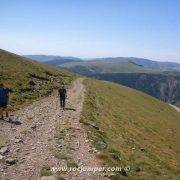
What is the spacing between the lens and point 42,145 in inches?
880

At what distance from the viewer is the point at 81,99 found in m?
50.7

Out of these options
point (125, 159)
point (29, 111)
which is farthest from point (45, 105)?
point (125, 159)

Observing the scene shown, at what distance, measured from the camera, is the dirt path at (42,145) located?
17.8 meters

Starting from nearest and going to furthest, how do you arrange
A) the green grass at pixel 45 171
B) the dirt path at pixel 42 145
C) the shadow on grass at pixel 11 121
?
the green grass at pixel 45 171, the dirt path at pixel 42 145, the shadow on grass at pixel 11 121

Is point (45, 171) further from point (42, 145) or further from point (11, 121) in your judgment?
point (11, 121)

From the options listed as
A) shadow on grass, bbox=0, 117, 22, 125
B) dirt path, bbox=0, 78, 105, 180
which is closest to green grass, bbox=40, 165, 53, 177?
dirt path, bbox=0, 78, 105, 180

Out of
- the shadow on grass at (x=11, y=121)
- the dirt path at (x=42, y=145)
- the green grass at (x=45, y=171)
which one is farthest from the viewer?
the shadow on grass at (x=11, y=121)

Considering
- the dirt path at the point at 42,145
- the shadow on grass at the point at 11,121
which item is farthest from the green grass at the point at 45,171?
the shadow on grass at the point at 11,121

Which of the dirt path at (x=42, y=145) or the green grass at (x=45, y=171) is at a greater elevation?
the green grass at (x=45, y=171)

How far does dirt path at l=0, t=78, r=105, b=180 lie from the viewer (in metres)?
17.8

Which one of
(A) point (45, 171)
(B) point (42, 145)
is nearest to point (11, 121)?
(B) point (42, 145)

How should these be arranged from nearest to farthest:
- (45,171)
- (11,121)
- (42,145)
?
1. (45,171)
2. (42,145)
3. (11,121)

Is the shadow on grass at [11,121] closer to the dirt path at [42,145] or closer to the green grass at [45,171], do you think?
the dirt path at [42,145]

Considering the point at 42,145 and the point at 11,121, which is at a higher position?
the point at 42,145
